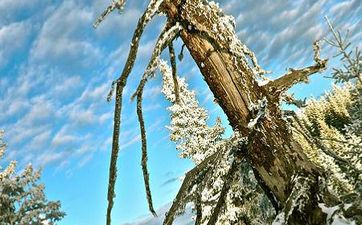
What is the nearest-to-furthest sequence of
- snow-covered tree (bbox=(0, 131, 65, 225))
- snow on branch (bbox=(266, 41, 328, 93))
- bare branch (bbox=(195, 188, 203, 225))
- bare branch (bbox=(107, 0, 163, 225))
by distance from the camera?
bare branch (bbox=(107, 0, 163, 225)) → bare branch (bbox=(195, 188, 203, 225)) → snow on branch (bbox=(266, 41, 328, 93)) → snow-covered tree (bbox=(0, 131, 65, 225))

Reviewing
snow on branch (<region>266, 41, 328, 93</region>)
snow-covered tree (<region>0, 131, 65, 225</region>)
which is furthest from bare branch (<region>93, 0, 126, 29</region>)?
snow-covered tree (<region>0, 131, 65, 225</region>)

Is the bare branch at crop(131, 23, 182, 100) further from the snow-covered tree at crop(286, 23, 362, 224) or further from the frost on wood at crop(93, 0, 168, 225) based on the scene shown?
the snow-covered tree at crop(286, 23, 362, 224)

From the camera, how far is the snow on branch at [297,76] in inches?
117

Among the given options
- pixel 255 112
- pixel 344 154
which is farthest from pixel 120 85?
pixel 344 154

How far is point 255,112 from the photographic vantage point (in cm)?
290

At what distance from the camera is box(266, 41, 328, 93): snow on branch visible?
2.97m

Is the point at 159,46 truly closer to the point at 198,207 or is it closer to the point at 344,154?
the point at 198,207

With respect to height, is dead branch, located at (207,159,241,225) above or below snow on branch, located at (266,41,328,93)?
below

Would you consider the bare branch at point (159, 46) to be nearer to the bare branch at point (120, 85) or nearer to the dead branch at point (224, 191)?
the bare branch at point (120, 85)

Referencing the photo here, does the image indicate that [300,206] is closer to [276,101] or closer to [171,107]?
[276,101]

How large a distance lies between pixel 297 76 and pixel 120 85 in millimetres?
1156

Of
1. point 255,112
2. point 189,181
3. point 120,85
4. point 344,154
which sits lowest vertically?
point 189,181

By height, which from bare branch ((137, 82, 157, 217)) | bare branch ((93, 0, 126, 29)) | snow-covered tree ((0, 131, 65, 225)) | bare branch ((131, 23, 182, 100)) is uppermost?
snow-covered tree ((0, 131, 65, 225))

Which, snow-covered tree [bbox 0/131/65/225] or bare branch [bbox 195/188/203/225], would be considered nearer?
bare branch [bbox 195/188/203/225]
